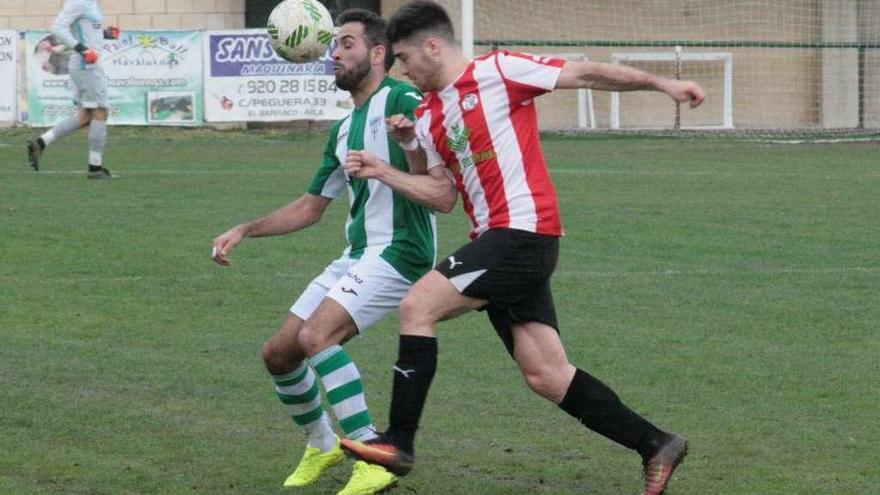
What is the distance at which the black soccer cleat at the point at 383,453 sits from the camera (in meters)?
5.77

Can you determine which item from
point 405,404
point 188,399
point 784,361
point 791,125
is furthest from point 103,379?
point 791,125

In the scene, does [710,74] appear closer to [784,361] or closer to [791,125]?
[791,125]

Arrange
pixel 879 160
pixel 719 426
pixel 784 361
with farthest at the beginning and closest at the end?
pixel 879 160 → pixel 784 361 → pixel 719 426

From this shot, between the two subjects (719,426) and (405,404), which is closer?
(405,404)

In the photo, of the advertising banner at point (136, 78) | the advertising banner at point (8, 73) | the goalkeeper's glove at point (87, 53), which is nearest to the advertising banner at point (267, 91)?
the advertising banner at point (136, 78)

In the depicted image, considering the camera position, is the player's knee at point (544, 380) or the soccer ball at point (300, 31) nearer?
the player's knee at point (544, 380)

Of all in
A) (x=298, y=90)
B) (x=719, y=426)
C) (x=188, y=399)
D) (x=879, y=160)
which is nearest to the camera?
(x=719, y=426)

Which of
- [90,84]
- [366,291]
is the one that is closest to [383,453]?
[366,291]

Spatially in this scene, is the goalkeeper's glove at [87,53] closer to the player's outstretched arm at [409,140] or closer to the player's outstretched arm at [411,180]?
the player's outstretched arm at [409,140]

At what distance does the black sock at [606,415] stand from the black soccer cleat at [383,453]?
0.63m

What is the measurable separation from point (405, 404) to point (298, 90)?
2116 centimetres

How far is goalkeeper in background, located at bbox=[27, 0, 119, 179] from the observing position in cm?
1839

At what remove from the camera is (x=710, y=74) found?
100 ft

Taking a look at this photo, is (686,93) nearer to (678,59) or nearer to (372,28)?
(372,28)
